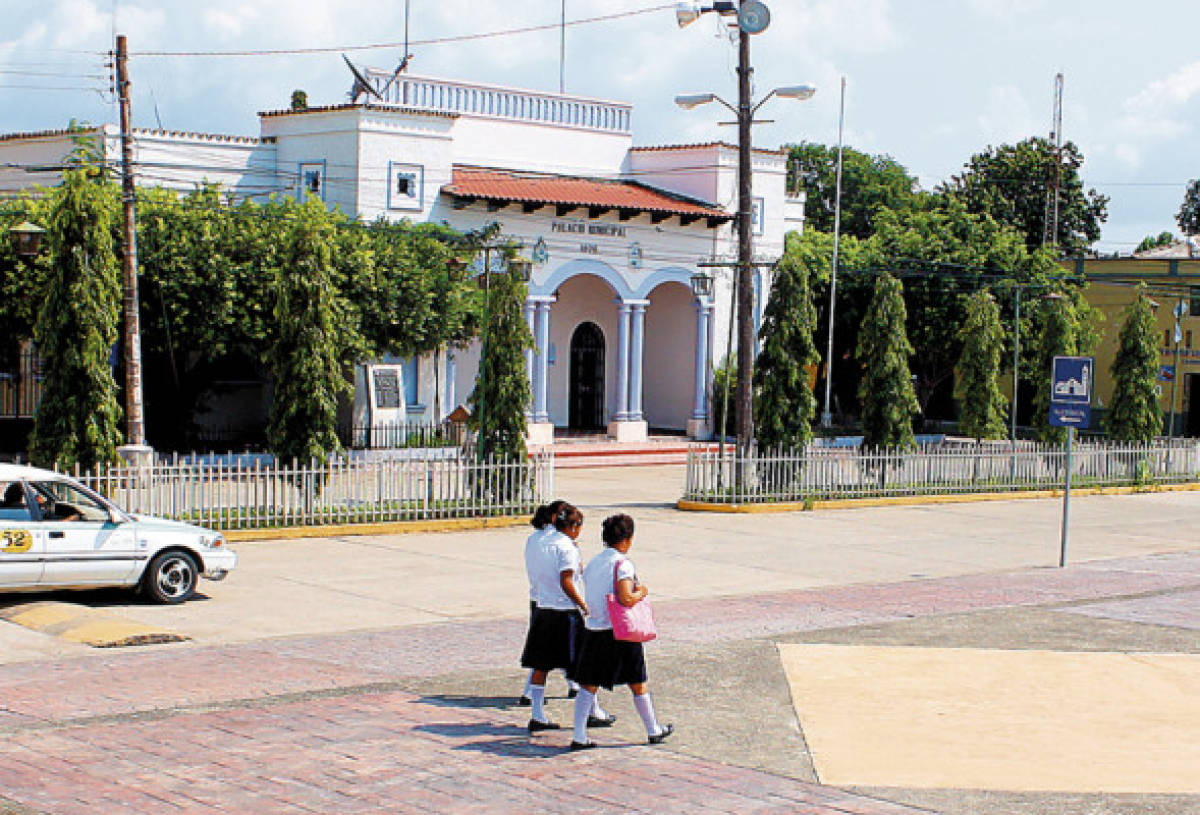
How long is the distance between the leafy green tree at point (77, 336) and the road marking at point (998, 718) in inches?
429

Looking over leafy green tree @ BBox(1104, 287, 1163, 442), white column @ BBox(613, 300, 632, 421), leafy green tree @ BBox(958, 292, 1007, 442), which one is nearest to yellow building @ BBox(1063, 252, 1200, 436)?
leafy green tree @ BBox(1104, 287, 1163, 442)

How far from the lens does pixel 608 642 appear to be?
9.03m

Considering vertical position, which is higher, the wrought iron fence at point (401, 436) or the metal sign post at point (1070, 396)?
the metal sign post at point (1070, 396)

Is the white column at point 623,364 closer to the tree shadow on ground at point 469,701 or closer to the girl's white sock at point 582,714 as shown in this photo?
the tree shadow on ground at point 469,701

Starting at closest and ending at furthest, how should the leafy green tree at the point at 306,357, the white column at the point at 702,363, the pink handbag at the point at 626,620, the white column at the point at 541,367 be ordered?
the pink handbag at the point at 626,620, the leafy green tree at the point at 306,357, the white column at the point at 541,367, the white column at the point at 702,363

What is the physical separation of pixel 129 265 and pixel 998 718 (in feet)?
53.7

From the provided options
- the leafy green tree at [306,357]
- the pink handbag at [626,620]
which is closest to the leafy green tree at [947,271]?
the leafy green tree at [306,357]

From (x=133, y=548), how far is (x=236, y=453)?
17.1 m

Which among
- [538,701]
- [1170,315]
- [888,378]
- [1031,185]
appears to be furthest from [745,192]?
[1031,185]

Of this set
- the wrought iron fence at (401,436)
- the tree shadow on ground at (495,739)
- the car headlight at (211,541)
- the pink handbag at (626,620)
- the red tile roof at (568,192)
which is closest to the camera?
the pink handbag at (626,620)

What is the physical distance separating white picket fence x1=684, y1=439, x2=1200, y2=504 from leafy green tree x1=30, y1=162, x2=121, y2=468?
10.1 meters

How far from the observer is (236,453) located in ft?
102

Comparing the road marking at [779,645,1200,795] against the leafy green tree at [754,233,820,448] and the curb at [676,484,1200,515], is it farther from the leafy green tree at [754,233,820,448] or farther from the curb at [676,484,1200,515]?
the leafy green tree at [754,233,820,448]

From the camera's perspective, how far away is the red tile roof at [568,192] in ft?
116
